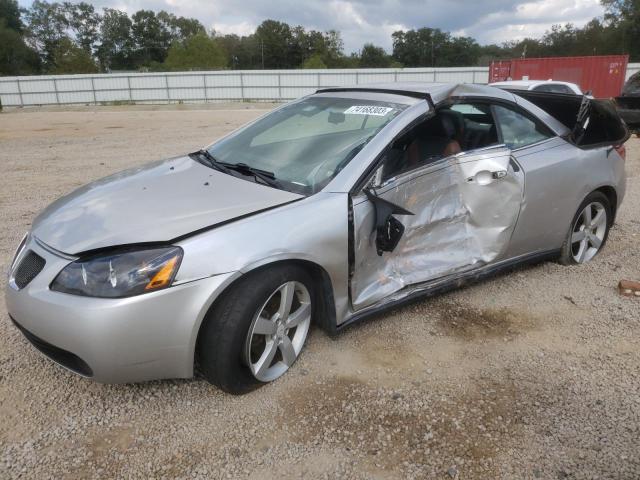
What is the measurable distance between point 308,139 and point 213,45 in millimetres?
73833

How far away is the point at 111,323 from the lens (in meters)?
2.13

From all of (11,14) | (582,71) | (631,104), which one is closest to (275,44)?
(11,14)

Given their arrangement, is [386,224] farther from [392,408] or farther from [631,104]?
[631,104]

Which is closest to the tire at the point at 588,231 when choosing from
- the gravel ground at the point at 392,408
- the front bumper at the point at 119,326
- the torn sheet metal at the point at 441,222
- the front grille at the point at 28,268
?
the gravel ground at the point at 392,408

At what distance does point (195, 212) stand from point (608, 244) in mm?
4132

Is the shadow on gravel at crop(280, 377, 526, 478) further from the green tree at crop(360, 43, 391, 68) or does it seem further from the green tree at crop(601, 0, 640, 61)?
the green tree at crop(360, 43, 391, 68)

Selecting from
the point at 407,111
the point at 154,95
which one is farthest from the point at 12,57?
the point at 407,111

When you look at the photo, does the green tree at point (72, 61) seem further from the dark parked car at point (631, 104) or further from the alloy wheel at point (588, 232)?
the alloy wheel at point (588, 232)

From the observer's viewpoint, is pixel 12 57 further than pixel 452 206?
Yes

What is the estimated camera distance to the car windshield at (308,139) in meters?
2.88

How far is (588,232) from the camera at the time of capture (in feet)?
13.9

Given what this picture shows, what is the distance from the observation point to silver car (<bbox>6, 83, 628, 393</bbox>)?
2223 mm

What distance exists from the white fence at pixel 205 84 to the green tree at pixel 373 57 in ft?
168

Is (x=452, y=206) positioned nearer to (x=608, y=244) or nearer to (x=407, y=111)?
(x=407, y=111)
